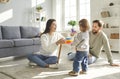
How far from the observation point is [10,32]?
478cm

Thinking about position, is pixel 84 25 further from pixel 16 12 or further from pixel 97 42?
pixel 16 12

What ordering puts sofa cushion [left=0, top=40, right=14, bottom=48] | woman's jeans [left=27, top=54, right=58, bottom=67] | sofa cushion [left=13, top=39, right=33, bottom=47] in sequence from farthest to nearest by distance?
sofa cushion [left=13, top=39, right=33, bottom=47] < sofa cushion [left=0, top=40, right=14, bottom=48] < woman's jeans [left=27, top=54, right=58, bottom=67]

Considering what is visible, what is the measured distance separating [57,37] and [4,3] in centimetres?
308

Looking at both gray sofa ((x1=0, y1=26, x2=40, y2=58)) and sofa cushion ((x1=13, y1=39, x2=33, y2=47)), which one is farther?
sofa cushion ((x1=13, y1=39, x2=33, y2=47))

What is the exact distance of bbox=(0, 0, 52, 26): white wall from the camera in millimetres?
5625

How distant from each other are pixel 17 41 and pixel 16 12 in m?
2.10

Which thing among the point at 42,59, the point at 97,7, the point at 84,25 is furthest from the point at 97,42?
the point at 97,7

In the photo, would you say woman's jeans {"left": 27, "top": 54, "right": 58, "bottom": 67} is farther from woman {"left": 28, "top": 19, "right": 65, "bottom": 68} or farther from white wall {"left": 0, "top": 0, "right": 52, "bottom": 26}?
white wall {"left": 0, "top": 0, "right": 52, "bottom": 26}

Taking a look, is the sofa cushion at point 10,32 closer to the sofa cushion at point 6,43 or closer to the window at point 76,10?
the sofa cushion at point 6,43

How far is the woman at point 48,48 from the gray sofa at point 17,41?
953 mm

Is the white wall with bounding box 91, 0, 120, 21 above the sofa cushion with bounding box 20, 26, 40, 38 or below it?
above

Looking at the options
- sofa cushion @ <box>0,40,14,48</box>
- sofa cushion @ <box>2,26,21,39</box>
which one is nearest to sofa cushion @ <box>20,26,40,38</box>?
sofa cushion @ <box>2,26,21,39</box>

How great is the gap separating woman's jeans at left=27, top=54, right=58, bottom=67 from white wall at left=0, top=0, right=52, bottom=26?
2.85 metres

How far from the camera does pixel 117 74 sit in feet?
8.81
